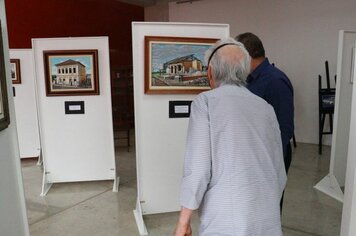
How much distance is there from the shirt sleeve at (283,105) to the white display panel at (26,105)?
3.75 metres

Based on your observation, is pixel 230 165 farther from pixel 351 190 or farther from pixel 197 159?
pixel 351 190

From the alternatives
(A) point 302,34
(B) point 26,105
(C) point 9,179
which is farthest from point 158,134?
(A) point 302,34

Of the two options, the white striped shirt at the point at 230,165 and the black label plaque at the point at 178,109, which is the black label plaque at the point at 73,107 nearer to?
the black label plaque at the point at 178,109

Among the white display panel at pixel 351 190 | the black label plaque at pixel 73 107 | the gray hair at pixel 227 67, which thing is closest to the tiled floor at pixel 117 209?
the white display panel at pixel 351 190

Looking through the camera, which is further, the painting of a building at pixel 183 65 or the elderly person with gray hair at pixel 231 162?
the painting of a building at pixel 183 65

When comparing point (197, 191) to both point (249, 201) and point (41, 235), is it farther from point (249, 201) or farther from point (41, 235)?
point (41, 235)

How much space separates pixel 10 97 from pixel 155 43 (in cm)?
138

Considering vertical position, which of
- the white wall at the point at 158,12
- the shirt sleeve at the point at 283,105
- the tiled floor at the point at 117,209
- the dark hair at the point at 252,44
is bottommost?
the tiled floor at the point at 117,209

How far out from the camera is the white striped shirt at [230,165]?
4.29 feet

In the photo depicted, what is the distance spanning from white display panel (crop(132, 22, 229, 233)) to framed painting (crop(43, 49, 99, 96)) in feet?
3.53

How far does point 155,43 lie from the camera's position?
2693 millimetres

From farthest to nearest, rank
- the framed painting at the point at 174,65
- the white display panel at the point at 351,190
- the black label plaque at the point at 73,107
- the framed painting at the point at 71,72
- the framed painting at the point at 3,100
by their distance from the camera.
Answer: the black label plaque at the point at 73,107 → the framed painting at the point at 71,72 → the framed painting at the point at 174,65 → the white display panel at the point at 351,190 → the framed painting at the point at 3,100

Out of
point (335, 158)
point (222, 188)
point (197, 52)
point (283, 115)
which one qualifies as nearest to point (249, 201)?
point (222, 188)

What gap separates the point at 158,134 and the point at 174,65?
2.12 feet
